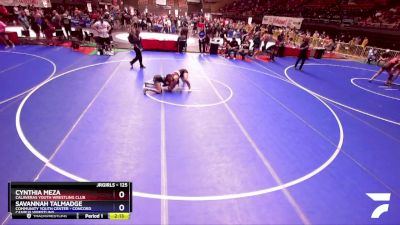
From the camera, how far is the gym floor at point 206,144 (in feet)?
15.5

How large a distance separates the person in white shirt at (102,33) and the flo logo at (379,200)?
1489cm

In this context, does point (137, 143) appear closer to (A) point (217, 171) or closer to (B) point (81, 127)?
(B) point (81, 127)

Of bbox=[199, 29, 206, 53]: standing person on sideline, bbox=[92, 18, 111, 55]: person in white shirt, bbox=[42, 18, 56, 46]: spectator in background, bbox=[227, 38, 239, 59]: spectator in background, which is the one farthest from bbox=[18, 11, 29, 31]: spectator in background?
bbox=[227, 38, 239, 59]: spectator in background

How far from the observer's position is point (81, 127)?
22.1 ft

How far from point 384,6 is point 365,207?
31.9m

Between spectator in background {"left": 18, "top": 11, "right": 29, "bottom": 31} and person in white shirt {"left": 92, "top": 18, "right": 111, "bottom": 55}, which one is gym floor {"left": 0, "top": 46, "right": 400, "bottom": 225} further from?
spectator in background {"left": 18, "top": 11, "right": 29, "bottom": 31}

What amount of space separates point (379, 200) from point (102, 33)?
49.9ft

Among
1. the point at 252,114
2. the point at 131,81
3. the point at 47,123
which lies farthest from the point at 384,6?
the point at 47,123

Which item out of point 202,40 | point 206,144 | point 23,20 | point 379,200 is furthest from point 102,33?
point 379,200

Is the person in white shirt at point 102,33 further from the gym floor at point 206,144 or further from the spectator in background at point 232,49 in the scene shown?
the spectator in background at point 232,49

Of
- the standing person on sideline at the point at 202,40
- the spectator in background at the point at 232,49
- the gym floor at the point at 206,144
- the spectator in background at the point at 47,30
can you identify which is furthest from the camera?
the standing person on sideline at the point at 202,40

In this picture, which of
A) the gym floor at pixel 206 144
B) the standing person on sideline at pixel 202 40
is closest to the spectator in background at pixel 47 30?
the gym floor at pixel 206 144

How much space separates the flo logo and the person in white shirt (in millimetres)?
14891

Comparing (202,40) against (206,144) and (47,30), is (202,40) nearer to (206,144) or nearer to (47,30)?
(47,30)
